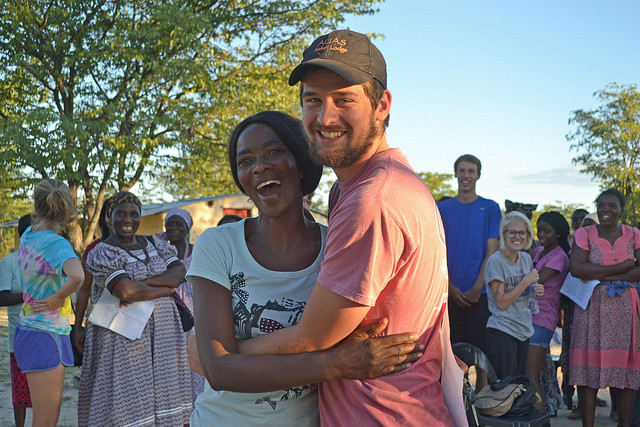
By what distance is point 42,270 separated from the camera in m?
4.45

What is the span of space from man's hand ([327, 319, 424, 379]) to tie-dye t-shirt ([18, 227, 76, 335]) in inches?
133

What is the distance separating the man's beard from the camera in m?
1.89

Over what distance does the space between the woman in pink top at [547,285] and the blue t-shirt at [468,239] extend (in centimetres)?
92

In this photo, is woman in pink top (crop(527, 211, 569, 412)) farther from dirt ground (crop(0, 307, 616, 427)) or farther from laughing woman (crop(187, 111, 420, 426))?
laughing woman (crop(187, 111, 420, 426))

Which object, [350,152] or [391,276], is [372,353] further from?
[350,152]

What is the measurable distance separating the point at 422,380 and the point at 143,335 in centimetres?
327

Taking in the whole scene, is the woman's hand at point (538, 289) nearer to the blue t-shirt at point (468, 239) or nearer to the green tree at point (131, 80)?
the blue t-shirt at point (468, 239)

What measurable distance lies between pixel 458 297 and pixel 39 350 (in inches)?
141

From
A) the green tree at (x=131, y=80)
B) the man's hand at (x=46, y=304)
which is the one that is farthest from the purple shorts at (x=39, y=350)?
the green tree at (x=131, y=80)

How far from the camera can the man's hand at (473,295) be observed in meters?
5.77

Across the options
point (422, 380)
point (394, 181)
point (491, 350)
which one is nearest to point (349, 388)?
point (422, 380)

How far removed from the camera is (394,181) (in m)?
1.71

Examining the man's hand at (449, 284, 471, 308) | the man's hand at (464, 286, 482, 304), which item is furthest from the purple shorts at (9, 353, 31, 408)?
the man's hand at (464, 286, 482, 304)

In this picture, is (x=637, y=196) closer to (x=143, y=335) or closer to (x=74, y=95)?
(x=74, y=95)
